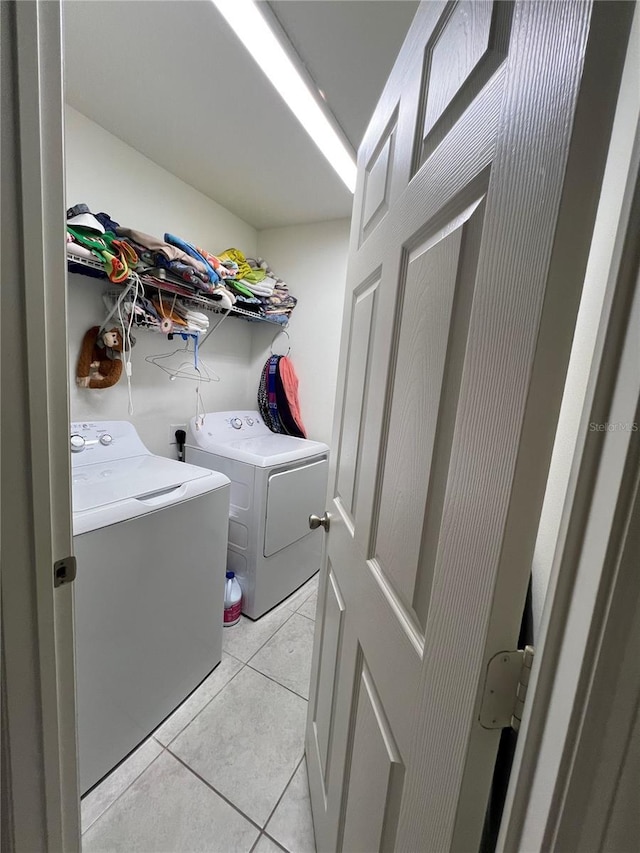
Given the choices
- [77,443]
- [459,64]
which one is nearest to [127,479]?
[77,443]

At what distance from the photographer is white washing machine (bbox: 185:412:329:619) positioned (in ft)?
6.28

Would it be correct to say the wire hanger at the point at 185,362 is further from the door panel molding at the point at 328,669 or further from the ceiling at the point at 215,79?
the door panel molding at the point at 328,669

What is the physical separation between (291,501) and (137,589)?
1.01 metres

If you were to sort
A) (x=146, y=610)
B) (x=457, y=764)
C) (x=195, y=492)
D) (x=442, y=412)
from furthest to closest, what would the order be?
1. (x=195, y=492)
2. (x=146, y=610)
3. (x=442, y=412)
4. (x=457, y=764)

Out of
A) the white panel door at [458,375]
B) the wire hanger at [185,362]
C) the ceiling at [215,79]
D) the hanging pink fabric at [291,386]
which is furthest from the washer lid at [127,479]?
the ceiling at [215,79]

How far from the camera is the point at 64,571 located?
2.22 feet

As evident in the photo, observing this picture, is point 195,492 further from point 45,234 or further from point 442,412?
point 442,412

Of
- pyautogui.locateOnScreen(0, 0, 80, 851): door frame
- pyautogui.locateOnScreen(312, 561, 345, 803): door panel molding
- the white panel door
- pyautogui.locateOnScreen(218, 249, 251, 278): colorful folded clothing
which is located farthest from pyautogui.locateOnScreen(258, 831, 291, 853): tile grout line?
pyautogui.locateOnScreen(218, 249, 251, 278): colorful folded clothing

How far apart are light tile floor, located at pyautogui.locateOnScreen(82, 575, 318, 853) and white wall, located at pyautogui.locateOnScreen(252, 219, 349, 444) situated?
1616 mm

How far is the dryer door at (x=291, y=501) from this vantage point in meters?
1.95

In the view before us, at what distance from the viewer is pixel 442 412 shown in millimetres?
503

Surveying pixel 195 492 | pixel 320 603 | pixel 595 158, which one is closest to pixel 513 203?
pixel 595 158

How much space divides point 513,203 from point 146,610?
155 cm

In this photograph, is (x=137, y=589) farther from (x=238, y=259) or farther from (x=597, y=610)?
(x=238, y=259)
